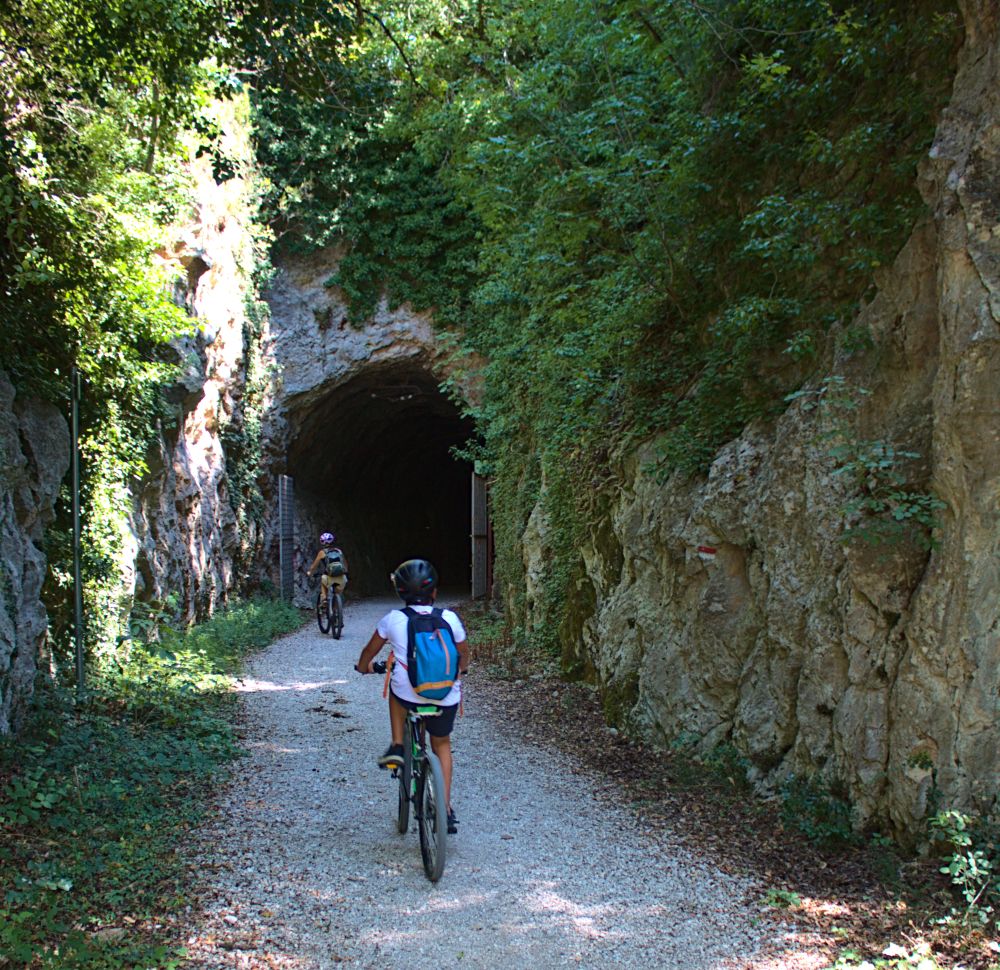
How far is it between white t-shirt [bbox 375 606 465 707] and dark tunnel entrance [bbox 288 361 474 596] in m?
13.8

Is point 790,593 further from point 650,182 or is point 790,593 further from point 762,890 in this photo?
point 650,182

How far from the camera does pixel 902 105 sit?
435cm

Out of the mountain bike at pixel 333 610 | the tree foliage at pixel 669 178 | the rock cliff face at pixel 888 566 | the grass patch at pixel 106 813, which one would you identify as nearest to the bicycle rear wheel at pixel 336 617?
the mountain bike at pixel 333 610

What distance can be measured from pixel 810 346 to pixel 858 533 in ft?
4.19

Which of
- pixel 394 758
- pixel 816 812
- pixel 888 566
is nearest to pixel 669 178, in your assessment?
pixel 888 566

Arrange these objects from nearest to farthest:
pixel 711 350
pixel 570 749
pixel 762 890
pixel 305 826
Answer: pixel 762 890, pixel 305 826, pixel 711 350, pixel 570 749

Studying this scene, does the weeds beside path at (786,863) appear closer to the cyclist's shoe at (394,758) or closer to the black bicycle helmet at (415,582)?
the cyclist's shoe at (394,758)

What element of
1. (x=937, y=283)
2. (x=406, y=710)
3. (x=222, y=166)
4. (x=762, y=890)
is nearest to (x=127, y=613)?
(x=222, y=166)

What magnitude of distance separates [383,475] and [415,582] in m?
21.7

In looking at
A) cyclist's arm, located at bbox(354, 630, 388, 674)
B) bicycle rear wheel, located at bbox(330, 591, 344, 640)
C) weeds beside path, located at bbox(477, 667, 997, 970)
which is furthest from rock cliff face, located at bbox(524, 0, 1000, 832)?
bicycle rear wheel, located at bbox(330, 591, 344, 640)

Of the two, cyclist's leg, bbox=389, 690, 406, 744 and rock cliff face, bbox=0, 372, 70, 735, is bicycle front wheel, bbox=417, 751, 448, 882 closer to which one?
cyclist's leg, bbox=389, 690, 406, 744

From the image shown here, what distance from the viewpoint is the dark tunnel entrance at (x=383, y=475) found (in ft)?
62.3

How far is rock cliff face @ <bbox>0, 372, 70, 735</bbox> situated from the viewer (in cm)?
556

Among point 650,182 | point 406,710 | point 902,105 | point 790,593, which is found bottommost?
point 406,710
